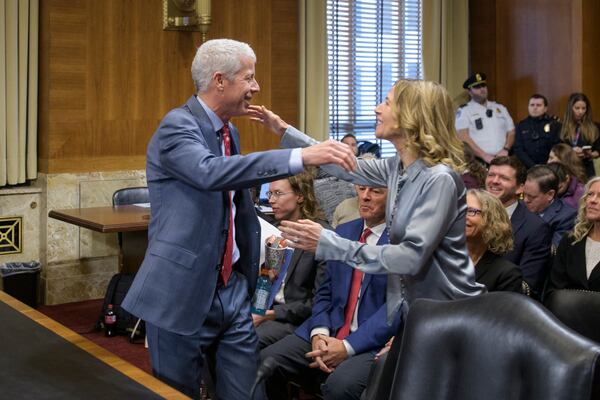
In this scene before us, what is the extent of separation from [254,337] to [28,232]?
448cm

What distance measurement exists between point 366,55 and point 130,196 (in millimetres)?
Answer: 3508

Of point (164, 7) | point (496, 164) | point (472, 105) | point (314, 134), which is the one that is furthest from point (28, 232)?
point (472, 105)

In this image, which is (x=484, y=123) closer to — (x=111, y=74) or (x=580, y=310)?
(x=111, y=74)

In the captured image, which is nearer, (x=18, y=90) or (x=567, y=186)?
(x=567, y=186)

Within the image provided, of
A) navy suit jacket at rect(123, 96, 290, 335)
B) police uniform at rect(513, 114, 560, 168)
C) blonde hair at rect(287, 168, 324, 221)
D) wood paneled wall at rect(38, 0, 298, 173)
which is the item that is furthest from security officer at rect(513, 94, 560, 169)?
navy suit jacket at rect(123, 96, 290, 335)

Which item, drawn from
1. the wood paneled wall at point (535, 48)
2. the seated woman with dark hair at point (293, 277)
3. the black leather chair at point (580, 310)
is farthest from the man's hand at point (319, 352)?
the wood paneled wall at point (535, 48)

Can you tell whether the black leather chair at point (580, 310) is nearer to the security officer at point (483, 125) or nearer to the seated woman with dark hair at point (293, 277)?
the seated woman with dark hair at point (293, 277)

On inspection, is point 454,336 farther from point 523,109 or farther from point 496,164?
point 523,109

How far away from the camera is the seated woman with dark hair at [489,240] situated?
359 cm

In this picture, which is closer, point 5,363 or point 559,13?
point 5,363

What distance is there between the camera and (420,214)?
96.3 inches

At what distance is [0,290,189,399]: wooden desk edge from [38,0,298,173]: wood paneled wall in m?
4.32

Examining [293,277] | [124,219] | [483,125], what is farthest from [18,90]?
[483,125]

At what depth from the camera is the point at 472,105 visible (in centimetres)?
942
